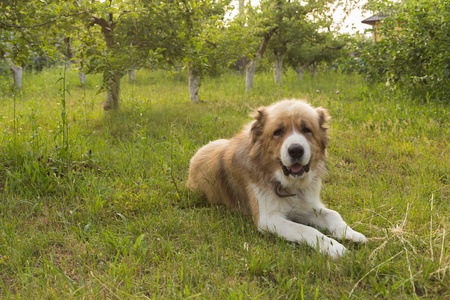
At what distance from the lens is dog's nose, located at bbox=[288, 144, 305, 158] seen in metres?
2.79

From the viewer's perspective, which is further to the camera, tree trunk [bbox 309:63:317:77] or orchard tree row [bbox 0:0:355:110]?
tree trunk [bbox 309:63:317:77]

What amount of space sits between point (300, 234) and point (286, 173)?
54 cm

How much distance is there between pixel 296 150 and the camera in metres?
2.79

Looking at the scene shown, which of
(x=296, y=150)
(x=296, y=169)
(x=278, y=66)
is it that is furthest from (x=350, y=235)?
(x=278, y=66)

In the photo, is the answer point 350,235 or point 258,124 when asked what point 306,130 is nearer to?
point 258,124

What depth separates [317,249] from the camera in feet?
8.05

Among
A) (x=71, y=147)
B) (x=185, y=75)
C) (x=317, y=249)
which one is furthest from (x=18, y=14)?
(x=185, y=75)

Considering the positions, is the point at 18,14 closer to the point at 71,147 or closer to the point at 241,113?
the point at 71,147

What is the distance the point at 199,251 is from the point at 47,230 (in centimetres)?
143

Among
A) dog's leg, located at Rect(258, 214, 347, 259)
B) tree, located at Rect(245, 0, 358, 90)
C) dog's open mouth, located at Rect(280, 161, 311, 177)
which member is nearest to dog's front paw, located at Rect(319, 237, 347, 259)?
dog's leg, located at Rect(258, 214, 347, 259)

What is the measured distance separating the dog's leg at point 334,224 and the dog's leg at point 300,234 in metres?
0.19

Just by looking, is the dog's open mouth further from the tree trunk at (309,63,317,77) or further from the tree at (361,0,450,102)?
the tree trunk at (309,63,317,77)

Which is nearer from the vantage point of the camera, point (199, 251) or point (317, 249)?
point (317, 249)

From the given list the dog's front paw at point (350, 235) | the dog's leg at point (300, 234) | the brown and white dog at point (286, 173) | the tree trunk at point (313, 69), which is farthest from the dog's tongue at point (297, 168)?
the tree trunk at point (313, 69)
